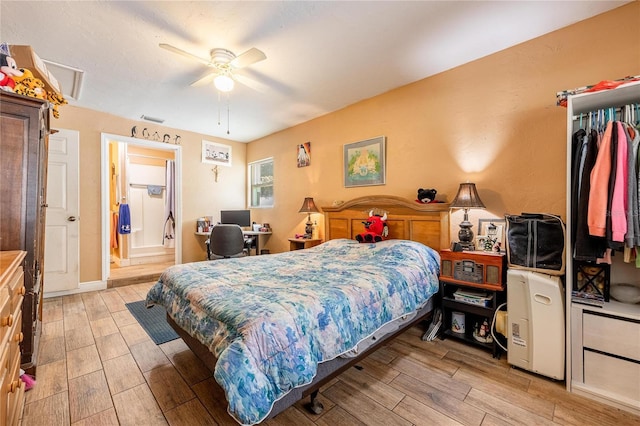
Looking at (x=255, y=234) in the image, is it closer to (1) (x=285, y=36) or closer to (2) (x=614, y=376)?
(1) (x=285, y=36)

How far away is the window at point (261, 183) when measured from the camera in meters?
5.35

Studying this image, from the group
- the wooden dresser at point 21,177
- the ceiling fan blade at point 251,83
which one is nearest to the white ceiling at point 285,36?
the ceiling fan blade at point 251,83

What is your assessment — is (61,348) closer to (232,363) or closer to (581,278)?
(232,363)

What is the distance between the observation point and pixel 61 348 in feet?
7.62

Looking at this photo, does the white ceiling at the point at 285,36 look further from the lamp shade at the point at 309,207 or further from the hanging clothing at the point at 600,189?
the lamp shade at the point at 309,207

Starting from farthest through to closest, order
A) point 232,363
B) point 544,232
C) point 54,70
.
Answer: point 54,70 → point 544,232 → point 232,363

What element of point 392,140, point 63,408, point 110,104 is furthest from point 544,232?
point 110,104

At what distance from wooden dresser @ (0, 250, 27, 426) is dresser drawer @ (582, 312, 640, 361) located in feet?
10.0

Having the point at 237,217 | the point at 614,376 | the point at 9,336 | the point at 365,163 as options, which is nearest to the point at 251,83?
the point at 365,163

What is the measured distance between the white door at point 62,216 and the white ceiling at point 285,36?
3.11 feet

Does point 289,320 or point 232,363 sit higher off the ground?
point 289,320

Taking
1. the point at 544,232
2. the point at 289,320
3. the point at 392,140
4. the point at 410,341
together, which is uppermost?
the point at 392,140

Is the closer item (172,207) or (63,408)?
(63,408)

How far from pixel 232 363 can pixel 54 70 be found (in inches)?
143
